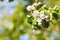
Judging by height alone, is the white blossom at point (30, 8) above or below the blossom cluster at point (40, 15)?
above

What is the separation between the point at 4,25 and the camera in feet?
3.67

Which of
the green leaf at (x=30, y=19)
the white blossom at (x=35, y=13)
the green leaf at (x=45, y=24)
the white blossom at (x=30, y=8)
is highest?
the white blossom at (x=30, y=8)

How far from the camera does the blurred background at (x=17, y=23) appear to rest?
42.6 inches

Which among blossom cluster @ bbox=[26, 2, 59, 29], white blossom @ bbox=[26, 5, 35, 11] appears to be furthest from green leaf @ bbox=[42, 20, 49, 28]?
white blossom @ bbox=[26, 5, 35, 11]

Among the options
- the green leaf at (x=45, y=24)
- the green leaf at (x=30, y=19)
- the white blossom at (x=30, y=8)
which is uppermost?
the white blossom at (x=30, y=8)

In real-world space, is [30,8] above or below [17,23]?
above

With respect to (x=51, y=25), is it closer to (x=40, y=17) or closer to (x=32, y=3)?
(x=40, y=17)

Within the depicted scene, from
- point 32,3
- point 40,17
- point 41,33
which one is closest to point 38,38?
point 41,33

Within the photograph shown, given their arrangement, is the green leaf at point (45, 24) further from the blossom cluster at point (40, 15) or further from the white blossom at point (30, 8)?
the white blossom at point (30, 8)

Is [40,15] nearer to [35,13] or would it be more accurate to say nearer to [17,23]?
[35,13]

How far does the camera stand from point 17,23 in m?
1.12

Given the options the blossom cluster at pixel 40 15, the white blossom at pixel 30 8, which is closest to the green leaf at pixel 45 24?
the blossom cluster at pixel 40 15

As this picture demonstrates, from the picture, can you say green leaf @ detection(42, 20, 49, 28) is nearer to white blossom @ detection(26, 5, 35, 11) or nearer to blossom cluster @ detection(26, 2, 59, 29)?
blossom cluster @ detection(26, 2, 59, 29)

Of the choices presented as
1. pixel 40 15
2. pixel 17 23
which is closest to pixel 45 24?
pixel 40 15
